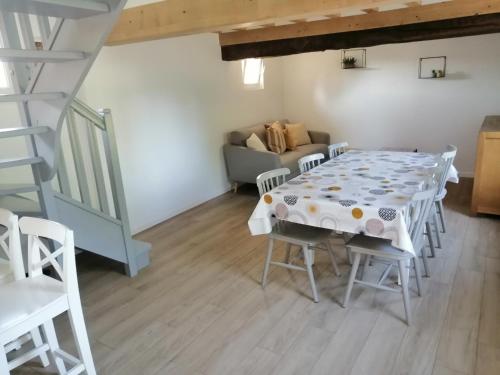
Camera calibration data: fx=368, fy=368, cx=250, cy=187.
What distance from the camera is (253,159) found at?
15.6 feet

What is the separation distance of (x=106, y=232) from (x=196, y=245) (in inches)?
37.8

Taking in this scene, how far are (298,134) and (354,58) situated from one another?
1.45 m

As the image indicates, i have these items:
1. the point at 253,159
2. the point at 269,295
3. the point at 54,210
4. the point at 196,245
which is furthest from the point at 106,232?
the point at 253,159

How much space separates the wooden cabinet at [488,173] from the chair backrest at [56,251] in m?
3.66

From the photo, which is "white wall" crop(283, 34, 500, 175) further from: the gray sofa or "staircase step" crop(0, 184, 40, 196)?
"staircase step" crop(0, 184, 40, 196)

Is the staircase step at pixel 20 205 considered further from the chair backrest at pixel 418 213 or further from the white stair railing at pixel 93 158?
the chair backrest at pixel 418 213

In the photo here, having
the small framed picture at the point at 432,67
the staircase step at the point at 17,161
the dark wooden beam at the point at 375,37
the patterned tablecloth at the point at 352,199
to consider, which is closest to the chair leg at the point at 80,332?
the staircase step at the point at 17,161

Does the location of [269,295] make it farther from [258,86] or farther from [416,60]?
[416,60]

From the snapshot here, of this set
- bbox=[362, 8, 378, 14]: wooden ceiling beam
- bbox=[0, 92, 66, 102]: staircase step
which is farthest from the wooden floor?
bbox=[362, 8, 378, 14]: wooden ceiling beam

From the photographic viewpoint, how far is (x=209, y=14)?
2590 mm

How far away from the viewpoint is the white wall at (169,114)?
3.64 metres

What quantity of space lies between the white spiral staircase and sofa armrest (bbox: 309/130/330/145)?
361 cm

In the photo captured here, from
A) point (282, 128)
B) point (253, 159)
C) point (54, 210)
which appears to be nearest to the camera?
point (54, 210)

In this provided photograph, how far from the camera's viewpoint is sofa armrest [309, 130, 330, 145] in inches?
233
